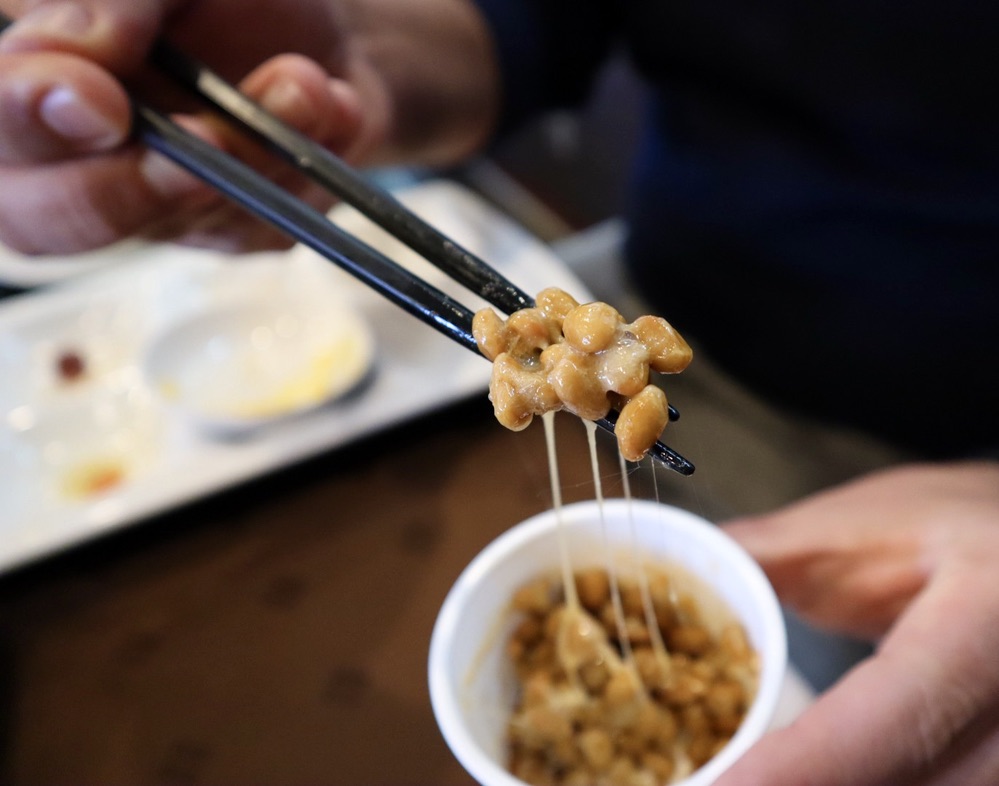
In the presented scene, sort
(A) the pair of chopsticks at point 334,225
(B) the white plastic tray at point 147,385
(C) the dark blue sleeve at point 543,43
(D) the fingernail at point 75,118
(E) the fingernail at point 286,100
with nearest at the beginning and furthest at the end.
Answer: (A) the pair of chopsticks at point 334,225 → (D) the fingernail at point 75,118 → (E) the fingernail at point 286,100 → (B) the white plastic tray at point 147,385 → (C) the dark blue sleeve at point 543,43

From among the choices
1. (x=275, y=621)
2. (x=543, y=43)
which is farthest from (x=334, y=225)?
(x=543, y=43)

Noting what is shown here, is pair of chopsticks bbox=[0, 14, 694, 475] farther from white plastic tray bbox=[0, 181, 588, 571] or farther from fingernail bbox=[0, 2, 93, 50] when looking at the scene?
white plastic tray bbox=[0, 181, 588, 571]

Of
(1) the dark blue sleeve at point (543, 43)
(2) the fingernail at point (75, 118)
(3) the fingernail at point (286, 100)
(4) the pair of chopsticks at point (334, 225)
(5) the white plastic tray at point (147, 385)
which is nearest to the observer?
(4) the pair of chopsticks at point (334, 225)

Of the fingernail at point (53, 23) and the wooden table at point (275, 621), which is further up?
the fingernail at point (53, 23)

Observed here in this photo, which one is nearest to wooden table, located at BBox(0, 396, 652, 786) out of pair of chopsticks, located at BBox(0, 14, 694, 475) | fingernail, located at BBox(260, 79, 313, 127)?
pair of chopsticks, located at BBox(0, 14, 694, 475)

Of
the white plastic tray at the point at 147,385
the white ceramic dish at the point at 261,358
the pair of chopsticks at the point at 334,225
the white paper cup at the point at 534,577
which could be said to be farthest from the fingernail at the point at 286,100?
the white paper cup at the point at 534,577

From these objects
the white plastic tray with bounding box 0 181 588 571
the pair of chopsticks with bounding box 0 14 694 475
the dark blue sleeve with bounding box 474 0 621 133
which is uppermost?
the pair of chopsticks with bounding box 0 14 694 475

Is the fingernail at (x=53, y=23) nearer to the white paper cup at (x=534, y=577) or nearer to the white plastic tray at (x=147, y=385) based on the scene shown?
the white plastic tray at (x=147, y=385)
